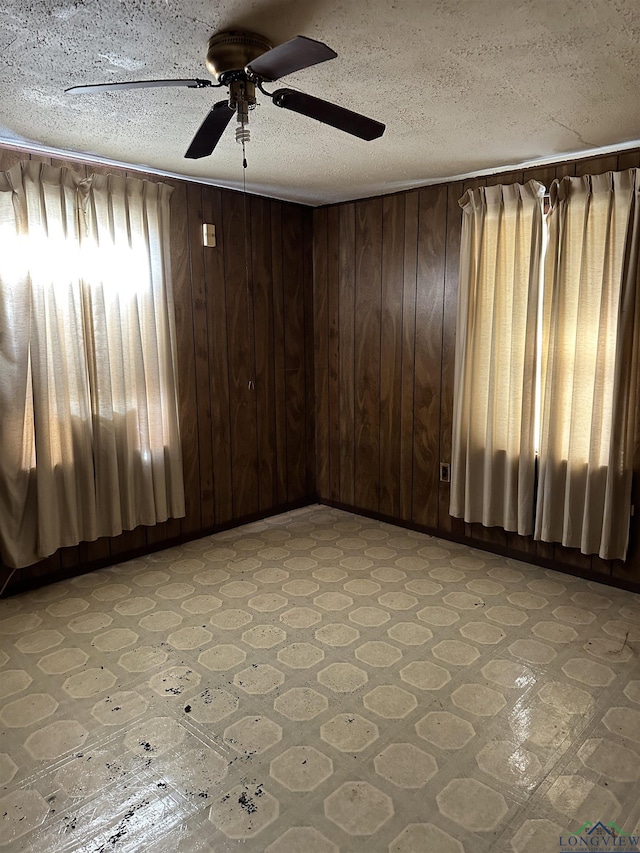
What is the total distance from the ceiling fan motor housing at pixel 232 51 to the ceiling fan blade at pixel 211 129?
9cm

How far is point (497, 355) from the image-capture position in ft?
12.3

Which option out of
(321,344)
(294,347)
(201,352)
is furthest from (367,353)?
(201,352)

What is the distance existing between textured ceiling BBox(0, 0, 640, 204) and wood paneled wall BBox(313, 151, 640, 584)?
728mm

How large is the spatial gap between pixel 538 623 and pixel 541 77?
97.2 inches

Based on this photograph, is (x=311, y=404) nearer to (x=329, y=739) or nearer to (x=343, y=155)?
(x=343, y=155)

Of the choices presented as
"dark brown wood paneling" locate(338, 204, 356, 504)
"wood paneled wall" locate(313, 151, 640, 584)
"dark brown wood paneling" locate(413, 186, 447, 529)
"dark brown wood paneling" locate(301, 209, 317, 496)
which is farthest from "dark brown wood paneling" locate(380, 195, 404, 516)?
A: "dark brown wood paneling" locate(301, 209, 317, 496)

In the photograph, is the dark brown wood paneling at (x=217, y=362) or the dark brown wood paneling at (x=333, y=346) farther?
the dark brown wood paneling at (x=333, y=346)

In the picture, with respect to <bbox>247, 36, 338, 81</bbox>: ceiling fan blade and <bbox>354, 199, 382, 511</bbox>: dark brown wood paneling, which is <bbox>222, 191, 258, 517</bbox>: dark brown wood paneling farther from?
<bbox>247, 36, 338, 81</bbox>: ceiling fan blade

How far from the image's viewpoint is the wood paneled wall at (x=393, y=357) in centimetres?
408

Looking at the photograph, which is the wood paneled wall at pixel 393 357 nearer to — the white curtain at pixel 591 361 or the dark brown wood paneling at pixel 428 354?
the dark brown wood paneling at pixel 428 354

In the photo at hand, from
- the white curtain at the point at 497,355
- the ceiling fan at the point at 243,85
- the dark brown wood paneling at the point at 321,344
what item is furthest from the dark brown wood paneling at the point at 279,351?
the ceiling fan at the point at 243,85

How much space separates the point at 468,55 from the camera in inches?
82.1

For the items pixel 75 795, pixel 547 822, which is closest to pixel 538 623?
pixel 547 822

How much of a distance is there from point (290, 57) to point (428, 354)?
2774 mm
